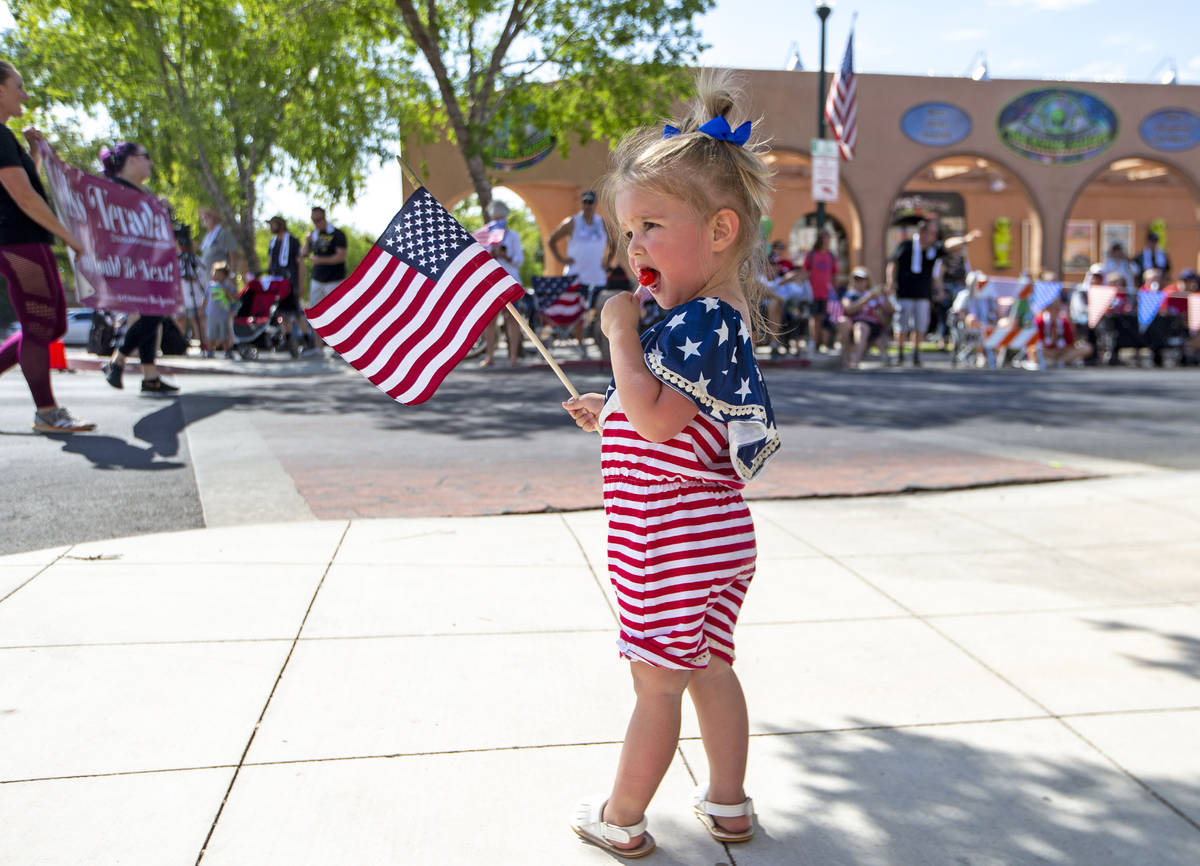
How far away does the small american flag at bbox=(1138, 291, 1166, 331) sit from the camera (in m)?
16.7

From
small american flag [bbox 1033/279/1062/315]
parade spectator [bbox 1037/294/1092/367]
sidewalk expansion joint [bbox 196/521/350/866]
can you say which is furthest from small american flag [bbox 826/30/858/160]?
sidewalk expansion joint [bbox 196/521/350/866]

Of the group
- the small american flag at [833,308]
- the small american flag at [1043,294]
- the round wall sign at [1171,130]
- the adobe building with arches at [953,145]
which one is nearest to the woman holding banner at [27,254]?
the small american flag at [833,308]

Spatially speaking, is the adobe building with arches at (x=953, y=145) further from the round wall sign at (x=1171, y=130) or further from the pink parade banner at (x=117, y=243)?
the pink parade banner at (x=117, y=243)

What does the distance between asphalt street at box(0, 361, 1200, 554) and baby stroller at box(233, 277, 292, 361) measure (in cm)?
351

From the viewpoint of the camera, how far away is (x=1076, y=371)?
603 inches

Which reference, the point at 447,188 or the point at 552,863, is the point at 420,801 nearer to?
the point at 552,863

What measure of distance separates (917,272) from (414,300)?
519 inches

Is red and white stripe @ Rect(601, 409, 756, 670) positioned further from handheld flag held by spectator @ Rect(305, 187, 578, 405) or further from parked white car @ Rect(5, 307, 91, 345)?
parked white car @ Rect(5, 307, 91, 345)

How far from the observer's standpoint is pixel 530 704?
9.13 feet

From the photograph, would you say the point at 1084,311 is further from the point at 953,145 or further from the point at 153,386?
the point at 153,386

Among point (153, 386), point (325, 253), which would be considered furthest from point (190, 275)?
point (153, 386)

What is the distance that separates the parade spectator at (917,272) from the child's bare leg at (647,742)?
1339cm

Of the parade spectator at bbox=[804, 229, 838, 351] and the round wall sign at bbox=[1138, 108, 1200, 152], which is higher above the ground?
the round wall sign at bbox=[1138, 108, 1200, 152]

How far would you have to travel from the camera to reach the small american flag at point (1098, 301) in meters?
16.9
